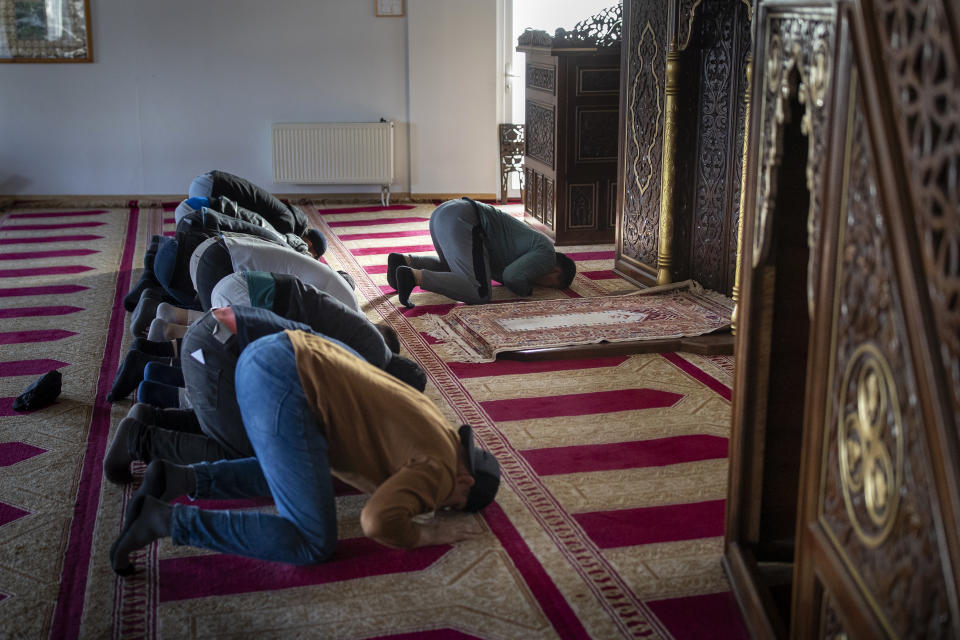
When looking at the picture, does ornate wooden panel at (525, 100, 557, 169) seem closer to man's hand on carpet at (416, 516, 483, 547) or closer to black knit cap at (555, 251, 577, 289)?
black knit cap at (555, 251, 577, 289)

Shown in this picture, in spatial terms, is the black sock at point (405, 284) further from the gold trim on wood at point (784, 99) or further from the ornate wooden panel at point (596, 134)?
the gold trim on wood at point (784, 99)

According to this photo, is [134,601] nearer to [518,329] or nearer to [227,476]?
[227,476]

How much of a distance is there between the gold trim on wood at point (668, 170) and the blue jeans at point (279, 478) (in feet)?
11.5

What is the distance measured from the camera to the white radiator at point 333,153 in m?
8.81

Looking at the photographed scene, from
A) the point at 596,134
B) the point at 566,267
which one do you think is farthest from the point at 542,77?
the point at 566,267

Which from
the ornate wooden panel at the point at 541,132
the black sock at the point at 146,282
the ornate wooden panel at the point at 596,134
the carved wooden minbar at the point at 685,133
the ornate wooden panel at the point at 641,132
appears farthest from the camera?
the ornate wooden panel at the point at 541,132

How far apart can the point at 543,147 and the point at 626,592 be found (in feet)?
16.5

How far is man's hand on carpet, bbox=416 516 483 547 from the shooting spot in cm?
285

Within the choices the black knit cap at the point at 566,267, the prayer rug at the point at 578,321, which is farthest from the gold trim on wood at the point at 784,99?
the black knit cap at the point at 566,267

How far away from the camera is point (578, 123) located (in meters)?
6.76

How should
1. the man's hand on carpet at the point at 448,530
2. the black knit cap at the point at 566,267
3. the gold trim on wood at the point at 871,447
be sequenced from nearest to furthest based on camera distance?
1. the gold trim on wood at the point at 871,447
2. the man's hand on carpet at the point at 448,530
3. the black knit cap at the point at 566,267

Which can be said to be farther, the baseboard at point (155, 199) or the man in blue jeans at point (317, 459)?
the baseboard at point (155, 199)

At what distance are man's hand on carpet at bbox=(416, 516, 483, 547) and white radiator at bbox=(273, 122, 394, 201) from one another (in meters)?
6.31

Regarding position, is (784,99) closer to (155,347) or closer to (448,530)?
(448,530)
